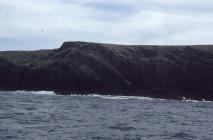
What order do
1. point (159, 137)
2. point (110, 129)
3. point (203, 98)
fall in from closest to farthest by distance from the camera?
point (159, 137), point (110, 129), point (203, 98)

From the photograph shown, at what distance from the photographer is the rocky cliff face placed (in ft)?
427

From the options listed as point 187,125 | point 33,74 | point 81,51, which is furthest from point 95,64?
point 187,125

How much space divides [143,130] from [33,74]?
9820cm

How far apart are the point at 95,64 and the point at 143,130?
3712 inches

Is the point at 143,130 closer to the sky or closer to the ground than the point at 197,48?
closer to the ground

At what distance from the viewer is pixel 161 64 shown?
137 meters

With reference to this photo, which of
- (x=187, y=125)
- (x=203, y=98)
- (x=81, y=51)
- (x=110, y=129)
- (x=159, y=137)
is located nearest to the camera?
(x=159, y=137)

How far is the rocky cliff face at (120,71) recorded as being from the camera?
130000 millimetres

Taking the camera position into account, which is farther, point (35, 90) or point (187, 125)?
point (35, 90)

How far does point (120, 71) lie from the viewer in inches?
5330

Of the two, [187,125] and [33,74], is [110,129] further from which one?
[33,74]

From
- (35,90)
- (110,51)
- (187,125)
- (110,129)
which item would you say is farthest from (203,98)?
(110,129)

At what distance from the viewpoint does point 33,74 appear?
137 metres

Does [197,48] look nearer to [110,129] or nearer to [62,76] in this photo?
[62,76]
